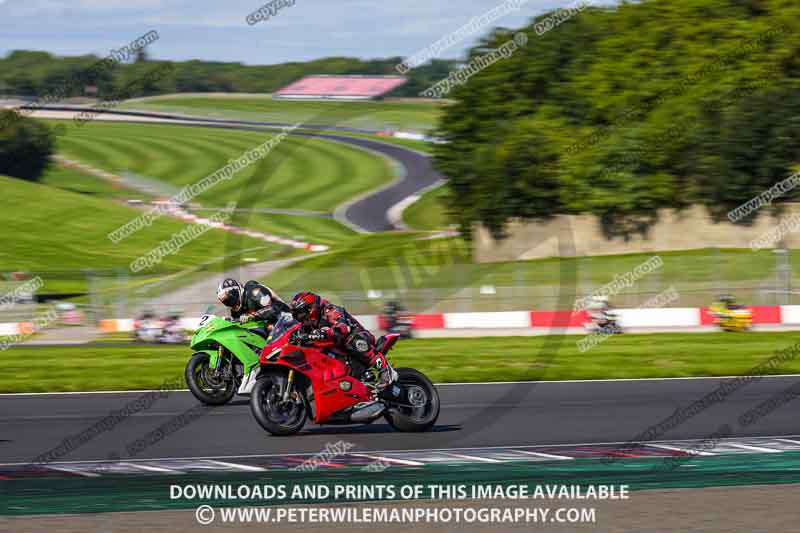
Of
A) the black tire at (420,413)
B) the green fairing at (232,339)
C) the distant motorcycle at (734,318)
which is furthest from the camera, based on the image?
the distant motorcycle at (734,318)

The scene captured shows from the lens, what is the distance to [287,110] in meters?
90.6

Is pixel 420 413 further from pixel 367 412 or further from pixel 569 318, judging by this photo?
pixel 569 318

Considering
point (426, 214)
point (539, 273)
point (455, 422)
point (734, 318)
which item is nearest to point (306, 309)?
point (455, 422)

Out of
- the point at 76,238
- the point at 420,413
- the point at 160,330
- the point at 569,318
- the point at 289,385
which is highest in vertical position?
the point at 289,385

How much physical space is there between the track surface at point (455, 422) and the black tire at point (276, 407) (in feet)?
0.45

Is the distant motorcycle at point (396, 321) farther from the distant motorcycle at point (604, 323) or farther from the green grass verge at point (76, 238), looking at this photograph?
the green grass verge at point (76, 238)

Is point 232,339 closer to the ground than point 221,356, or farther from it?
farther from it

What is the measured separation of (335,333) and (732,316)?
17.0 metres

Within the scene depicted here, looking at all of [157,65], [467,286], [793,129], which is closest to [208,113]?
[157,65]

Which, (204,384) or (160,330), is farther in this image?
(160,330)

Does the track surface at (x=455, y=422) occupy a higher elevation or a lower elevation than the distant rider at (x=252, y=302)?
lower

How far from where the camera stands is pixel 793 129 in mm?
40344

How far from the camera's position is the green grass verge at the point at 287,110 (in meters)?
90.1

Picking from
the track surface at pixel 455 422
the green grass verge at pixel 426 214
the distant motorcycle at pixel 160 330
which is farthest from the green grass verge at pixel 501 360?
the green grass verge at pixel 426 214
